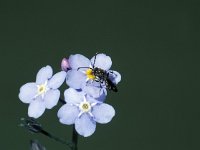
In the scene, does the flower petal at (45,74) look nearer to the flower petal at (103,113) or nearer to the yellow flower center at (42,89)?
the yellow flower center at (42,89)

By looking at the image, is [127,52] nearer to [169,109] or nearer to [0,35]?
[169,109]

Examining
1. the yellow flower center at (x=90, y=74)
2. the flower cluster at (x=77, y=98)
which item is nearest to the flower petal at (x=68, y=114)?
the flower cluster at (x=77, y=98)

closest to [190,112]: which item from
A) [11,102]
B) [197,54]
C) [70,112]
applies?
[197,54]

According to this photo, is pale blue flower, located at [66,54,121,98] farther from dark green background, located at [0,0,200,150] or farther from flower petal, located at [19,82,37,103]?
dark green background, located at [0,0,200,150]

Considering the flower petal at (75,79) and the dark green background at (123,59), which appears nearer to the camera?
the flower petal at (75,79)

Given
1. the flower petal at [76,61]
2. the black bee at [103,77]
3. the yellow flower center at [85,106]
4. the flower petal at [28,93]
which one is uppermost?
the flower petal at [76,61]

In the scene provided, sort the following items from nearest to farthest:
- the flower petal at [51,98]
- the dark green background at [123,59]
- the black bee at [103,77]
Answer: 1. the flower petal at [51,98]
2. the black bee at [103,77]
3. the dark green background at [123,59]

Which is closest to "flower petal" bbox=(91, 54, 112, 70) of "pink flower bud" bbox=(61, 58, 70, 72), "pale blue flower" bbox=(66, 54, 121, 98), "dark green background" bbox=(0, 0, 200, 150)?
"pale blue flower" bbox=(66, 54, 121, 98)
